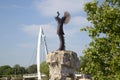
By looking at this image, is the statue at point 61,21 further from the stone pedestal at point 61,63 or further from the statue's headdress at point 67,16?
the stone pedestal at point 61,63

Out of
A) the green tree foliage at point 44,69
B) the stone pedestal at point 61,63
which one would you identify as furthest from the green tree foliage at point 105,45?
the green tree foliage at point 44,69

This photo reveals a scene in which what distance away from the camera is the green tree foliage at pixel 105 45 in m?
15.6

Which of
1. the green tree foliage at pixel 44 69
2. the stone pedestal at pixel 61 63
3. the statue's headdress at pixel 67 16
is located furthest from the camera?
the green tree foliage at pixel 44 69

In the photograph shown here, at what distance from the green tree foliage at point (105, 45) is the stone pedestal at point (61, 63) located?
9.91 m

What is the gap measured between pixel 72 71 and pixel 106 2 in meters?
11.7

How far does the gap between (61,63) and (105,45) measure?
1124 cm

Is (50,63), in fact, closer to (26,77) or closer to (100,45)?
(100,45)

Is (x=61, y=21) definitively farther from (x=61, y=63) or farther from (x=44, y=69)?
(x=44, y=69)

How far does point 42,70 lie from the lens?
73.6m

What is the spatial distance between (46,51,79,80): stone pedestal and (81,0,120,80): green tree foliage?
390 inches

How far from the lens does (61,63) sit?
27.2 metres

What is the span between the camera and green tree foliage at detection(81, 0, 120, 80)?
15.6m

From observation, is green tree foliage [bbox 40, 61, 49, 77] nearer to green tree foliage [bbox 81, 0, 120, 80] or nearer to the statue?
the statue

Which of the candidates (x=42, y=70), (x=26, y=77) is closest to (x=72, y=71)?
(x=42, y=70)
